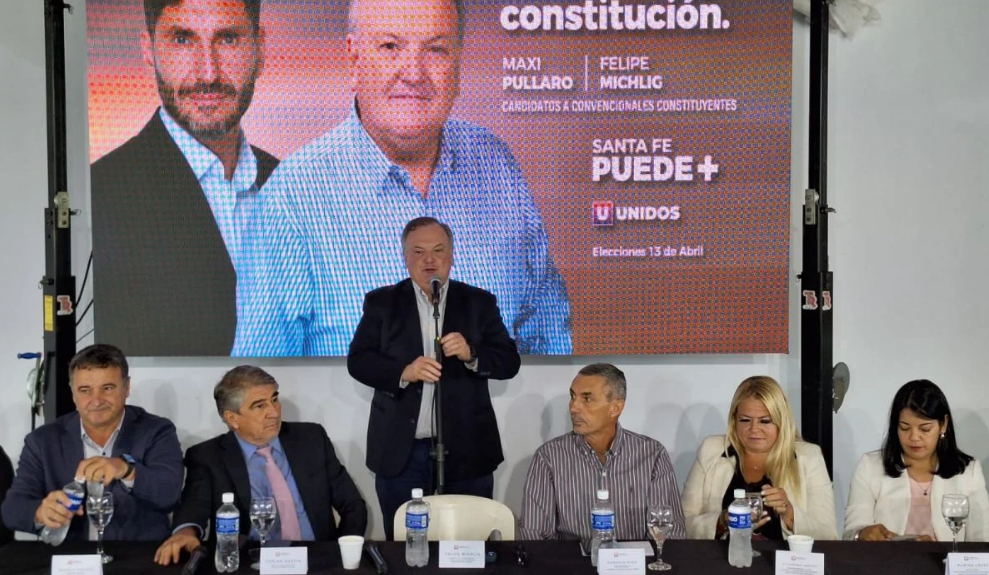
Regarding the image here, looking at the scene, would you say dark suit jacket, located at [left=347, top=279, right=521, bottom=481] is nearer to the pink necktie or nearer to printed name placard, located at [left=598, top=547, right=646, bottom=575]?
the pink necktie

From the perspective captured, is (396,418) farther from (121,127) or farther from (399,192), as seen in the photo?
(121,127)

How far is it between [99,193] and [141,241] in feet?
0.92

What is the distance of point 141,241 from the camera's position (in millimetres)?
4516

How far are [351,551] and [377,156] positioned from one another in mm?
2184

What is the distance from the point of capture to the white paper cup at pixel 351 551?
2.81 m

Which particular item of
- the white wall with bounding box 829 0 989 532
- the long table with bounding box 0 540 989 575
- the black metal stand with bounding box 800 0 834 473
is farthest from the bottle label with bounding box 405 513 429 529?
the white wall with bounding box 829 0 989 532

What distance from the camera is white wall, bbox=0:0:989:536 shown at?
473 cm

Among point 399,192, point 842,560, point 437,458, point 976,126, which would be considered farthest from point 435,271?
point 976,126

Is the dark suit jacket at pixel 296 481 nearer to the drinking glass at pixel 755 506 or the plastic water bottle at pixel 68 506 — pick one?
the plastic water bottle at pixel 68 506

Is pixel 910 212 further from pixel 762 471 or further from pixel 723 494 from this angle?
pixel 723 494

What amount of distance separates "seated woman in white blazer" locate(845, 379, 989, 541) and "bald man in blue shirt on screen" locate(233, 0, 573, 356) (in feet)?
4.78

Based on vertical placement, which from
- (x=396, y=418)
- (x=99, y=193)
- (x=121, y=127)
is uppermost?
(x=121, y=127)

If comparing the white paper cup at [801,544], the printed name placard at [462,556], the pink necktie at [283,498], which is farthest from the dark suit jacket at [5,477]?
the white paper cup at [801,544]

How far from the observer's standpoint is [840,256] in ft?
15.7
